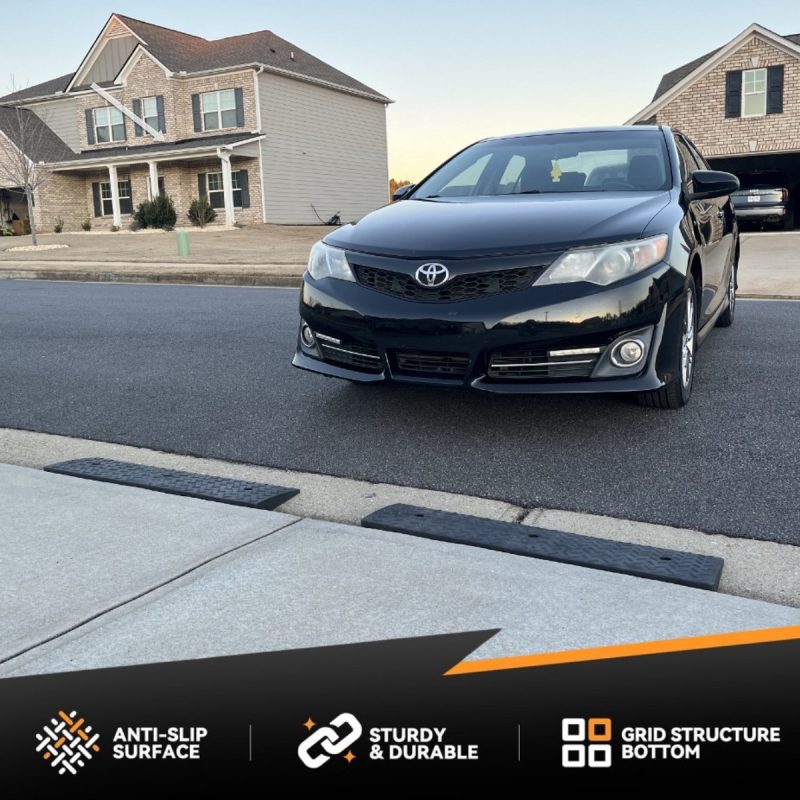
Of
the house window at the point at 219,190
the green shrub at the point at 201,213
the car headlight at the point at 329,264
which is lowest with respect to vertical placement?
the car headlight at the point at 329,264

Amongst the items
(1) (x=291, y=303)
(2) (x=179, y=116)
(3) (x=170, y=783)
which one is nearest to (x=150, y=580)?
(3) (x=170, y=783)

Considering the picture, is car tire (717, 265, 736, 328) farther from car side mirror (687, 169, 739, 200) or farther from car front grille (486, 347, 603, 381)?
car front grille (486, 347, 603, 381)

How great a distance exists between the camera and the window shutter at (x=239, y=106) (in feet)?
107

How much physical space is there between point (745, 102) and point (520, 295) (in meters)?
26.6

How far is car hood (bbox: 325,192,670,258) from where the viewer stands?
4.10 meters

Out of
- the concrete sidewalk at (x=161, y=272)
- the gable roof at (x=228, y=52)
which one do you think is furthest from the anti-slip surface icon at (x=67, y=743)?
the gable roof at (x=228, y=52)

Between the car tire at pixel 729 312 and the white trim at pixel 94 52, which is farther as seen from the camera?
the white trim at pixel 94 52

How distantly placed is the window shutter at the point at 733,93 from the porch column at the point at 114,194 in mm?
21807

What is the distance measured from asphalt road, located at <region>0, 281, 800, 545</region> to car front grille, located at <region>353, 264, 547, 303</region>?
25.4 inches

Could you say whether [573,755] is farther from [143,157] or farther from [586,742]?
[143,157]

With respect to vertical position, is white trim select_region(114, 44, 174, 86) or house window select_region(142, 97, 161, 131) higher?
white trim select_region(114, 44, 174, 86)

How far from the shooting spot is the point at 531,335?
4.00 metres

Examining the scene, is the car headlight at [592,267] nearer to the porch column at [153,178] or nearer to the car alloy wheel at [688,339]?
the car alloy wheel at [688,339]

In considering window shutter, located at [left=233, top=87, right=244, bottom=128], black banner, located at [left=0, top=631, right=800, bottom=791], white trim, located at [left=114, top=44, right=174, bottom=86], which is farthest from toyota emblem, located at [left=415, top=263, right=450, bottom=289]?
white trim, located at [left=114, top=44, right=174, bottom=86]
